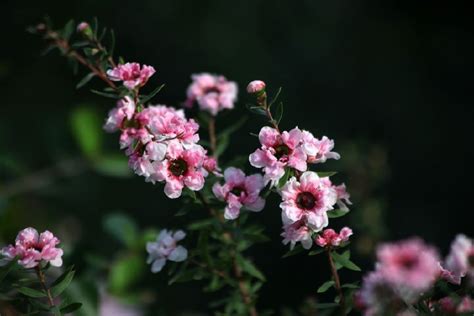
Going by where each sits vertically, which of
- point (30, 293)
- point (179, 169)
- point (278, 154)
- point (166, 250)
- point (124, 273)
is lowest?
point (124, 273)

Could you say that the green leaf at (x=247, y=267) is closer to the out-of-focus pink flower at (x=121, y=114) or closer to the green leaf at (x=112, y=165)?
the out-of-focus pink flower at (x=121, y=114)

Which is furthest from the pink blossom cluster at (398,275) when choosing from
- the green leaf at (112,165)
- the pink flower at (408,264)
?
the green leaf at (112,165)

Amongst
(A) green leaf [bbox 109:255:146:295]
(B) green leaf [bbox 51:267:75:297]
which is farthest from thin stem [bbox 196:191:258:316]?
(A) green leaf [bbox 109:255:146:295]

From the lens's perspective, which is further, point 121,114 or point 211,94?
point 211,94

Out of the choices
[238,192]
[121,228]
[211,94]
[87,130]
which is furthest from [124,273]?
[238,192]

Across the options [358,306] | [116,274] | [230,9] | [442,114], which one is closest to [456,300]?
[358,306]

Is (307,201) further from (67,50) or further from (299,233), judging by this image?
(67,50)
